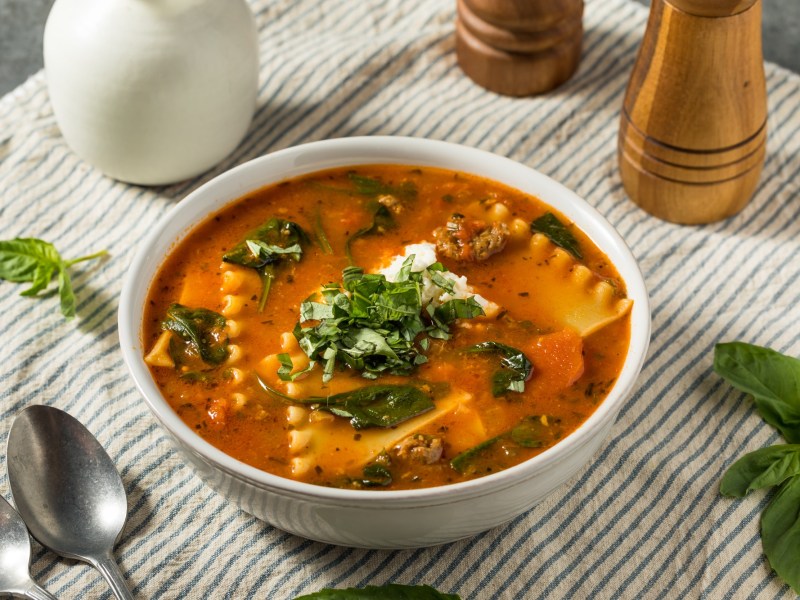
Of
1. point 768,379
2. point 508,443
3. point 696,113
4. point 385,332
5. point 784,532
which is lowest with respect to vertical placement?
point 784,532

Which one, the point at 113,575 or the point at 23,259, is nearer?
the point at 113,575

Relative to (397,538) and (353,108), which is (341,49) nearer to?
(353,108)

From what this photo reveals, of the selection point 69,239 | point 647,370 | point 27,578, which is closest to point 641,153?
point 647,370

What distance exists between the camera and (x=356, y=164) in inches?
149

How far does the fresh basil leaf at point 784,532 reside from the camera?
3.14 m

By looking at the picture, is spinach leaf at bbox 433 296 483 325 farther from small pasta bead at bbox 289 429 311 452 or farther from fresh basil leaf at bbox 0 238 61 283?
fresh basil leaf at bbox 0 238 61 283

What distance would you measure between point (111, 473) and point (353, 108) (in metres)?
2.10

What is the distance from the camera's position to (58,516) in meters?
3.19

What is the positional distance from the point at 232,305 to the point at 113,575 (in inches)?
35.1

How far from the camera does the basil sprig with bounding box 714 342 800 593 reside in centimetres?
321

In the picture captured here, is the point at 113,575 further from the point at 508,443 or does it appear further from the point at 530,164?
the point at 530,164

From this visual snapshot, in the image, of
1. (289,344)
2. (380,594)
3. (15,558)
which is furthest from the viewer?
(289,344)

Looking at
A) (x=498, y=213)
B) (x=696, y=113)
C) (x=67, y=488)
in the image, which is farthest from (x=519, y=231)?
(x=67, y=488)

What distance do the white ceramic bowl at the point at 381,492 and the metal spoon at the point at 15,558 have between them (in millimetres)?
604
